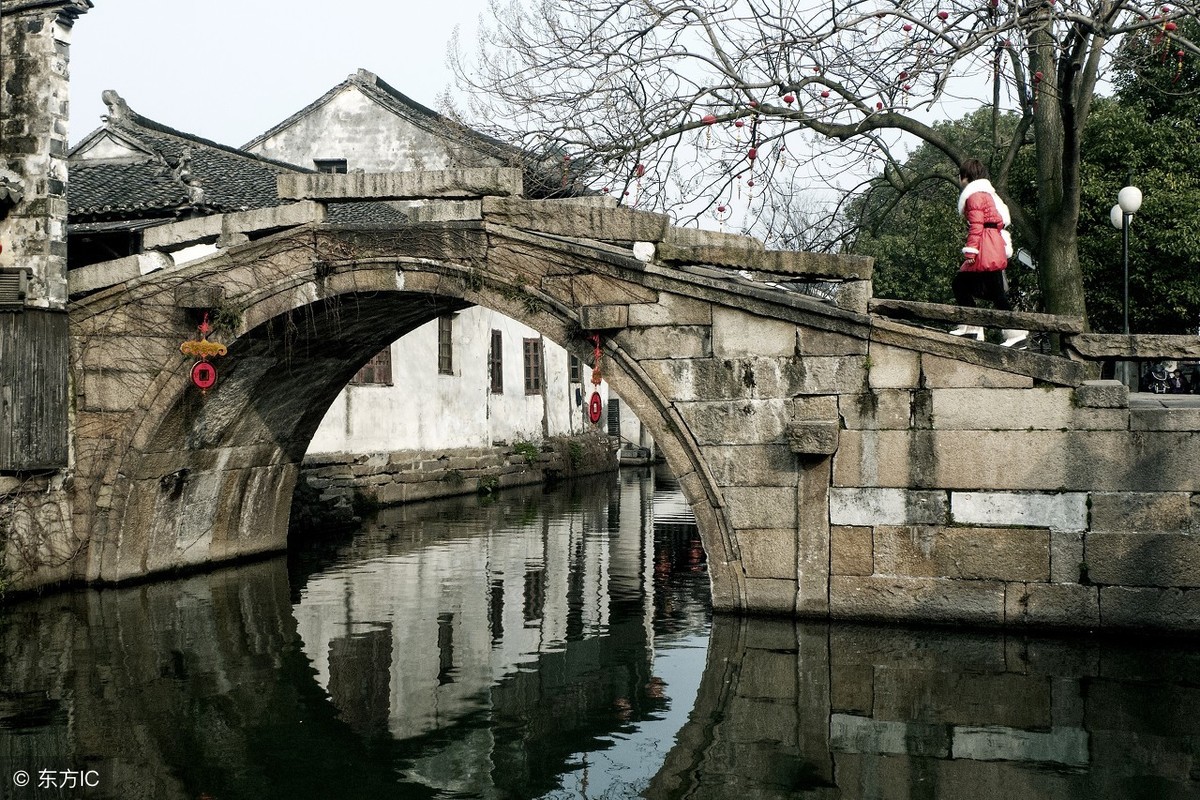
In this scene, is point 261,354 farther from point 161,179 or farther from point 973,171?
point 161,179

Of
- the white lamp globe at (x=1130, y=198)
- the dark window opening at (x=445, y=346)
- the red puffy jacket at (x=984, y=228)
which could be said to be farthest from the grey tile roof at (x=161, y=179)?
the white lamp globe at (x=1130, y=198)

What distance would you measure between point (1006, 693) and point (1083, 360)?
95.2 inches

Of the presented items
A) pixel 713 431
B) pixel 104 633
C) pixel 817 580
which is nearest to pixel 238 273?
pixel 104 633

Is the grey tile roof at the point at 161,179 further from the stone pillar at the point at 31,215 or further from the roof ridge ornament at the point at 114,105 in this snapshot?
the stone pillar at the point at 31,215

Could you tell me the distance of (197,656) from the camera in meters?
8.41

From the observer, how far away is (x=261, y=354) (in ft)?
35.0

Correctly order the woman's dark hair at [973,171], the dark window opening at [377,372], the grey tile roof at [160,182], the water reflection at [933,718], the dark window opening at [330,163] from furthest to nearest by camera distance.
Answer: the dark window opening at [330,163] < the dark window opening at [377,372] < the grey tile roof at [160,182] < the woman's dark hair at [973,171] < the water reflection at [933,718]

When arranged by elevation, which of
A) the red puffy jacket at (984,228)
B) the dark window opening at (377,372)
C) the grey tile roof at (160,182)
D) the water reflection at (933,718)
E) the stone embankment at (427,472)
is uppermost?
the grey tile roof at (160,182)

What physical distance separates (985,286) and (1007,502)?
5.64 ft

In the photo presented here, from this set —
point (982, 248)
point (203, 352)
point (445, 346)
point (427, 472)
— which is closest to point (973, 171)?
point (982, 248)

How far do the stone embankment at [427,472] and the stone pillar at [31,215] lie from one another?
16.5ft

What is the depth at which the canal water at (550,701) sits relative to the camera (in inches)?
229

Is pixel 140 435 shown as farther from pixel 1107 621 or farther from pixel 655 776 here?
pixel 1107 621

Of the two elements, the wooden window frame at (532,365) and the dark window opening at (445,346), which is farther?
the wooden window frame at (532,365)
